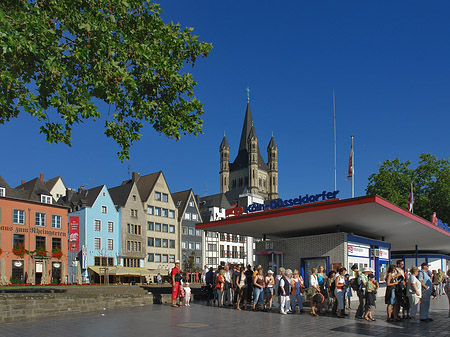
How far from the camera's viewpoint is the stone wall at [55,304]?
1447 centimetres

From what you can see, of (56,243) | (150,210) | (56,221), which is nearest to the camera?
(56,243)

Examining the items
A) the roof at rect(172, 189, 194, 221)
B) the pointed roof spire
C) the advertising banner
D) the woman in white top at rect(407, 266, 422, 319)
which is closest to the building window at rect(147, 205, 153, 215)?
the roof at rect(172, 189, 194, 221)

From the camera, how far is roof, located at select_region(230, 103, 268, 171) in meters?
162

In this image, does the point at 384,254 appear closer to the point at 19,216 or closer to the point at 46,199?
the point at 19,216

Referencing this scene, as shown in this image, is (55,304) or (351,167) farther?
(351,167)

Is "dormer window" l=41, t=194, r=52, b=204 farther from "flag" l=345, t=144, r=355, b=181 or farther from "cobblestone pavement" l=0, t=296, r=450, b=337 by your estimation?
"cobblestone pavement" l=0, t=296, r=450, b=337

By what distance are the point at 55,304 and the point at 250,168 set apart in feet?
465

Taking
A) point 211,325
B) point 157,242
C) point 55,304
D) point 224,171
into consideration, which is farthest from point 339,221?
point 224,171

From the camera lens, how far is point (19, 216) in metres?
54.2

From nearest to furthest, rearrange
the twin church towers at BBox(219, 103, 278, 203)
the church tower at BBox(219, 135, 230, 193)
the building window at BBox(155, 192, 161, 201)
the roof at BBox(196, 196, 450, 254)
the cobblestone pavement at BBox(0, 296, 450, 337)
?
Answer: the cobblestone pavement at BBox(0, 296, 450, 337), the roof at BBox(196, 196, 450, 254), the building window at BBox(155, 192, 161, 201), the twin church towers at BBox(219, 103, 278, 203), the church tower at BBox(219, 135, 230, 193)

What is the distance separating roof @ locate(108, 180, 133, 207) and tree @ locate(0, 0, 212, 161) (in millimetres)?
52990

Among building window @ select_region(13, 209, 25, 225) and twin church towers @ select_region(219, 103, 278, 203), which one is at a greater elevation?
twin church towers @ select_region(219, 103, 278, 203)

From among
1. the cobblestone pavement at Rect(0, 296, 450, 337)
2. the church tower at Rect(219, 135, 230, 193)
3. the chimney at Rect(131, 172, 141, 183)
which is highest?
the church tower at Rect(219, 135, 230, 193)

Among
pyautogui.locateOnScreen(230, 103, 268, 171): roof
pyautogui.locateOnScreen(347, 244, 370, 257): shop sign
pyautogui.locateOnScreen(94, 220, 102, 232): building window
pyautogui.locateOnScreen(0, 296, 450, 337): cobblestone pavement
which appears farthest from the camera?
pyautogui.locateOnScreen(230, 103, 268, 171): roof
